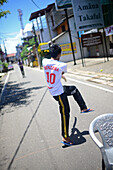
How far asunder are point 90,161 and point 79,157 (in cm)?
22

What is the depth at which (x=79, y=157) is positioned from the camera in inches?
113

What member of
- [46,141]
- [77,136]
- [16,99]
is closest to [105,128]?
[77,136]

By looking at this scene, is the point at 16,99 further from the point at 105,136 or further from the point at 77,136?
the point at 105,136

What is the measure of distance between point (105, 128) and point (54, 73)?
1415mm

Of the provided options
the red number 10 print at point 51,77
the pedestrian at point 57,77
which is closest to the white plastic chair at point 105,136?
the pedestrian at point 57,77

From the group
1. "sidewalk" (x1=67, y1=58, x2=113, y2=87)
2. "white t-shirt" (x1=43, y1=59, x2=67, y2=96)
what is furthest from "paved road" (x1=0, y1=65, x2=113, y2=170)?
"sidewalk" (x1=67, y1=58, x2=113, y2=87)

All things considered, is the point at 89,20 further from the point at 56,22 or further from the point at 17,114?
the point at 56,22

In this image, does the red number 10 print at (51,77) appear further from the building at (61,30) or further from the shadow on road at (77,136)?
the building at (61,30)

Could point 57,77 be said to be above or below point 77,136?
above

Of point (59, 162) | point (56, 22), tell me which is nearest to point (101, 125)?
point (59, 162)

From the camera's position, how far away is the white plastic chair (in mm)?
1779

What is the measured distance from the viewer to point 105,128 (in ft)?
6.89

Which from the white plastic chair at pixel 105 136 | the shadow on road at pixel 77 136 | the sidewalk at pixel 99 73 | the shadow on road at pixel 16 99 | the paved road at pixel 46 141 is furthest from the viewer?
the sidewalk at pixel 99 73

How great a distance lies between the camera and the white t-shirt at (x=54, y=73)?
122 inches
